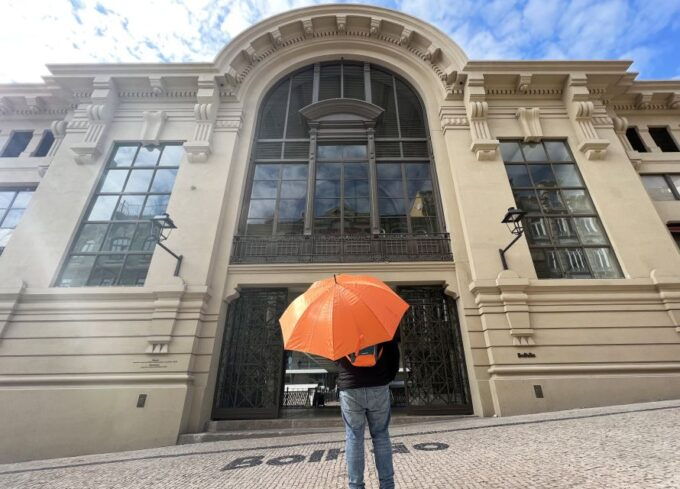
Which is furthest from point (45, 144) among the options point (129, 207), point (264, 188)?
point (264, 188)

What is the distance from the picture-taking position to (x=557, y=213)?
30.7ft

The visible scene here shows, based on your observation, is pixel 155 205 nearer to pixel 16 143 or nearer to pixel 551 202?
pixel 16 143

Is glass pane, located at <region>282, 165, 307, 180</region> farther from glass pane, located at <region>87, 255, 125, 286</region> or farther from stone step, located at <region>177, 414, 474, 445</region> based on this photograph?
stone step, located at <region>177, 414, 474, 445</region>

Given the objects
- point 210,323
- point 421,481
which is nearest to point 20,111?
point 210,323

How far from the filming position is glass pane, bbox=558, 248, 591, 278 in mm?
8484

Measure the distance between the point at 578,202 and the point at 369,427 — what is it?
10.3 m

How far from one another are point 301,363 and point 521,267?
13.9 metres

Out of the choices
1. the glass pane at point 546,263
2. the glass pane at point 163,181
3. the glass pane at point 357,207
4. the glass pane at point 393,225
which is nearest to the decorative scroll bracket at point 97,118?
the glass pane at point 163,181

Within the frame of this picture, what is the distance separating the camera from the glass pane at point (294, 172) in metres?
10.5

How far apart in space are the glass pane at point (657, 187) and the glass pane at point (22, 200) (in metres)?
21.5

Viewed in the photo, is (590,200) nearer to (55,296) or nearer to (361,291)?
(361,291)

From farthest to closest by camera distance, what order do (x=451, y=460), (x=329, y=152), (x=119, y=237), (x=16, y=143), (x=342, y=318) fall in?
(x=16, y=143)
(x=329, y=152)
(x=119, y=237)
(x=451, y=460)
(x=342, y=318)

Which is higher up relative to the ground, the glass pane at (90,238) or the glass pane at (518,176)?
the glass pane at (518,176)

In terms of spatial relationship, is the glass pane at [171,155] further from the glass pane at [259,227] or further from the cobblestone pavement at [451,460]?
the cobblestone pavement at [451,460]
